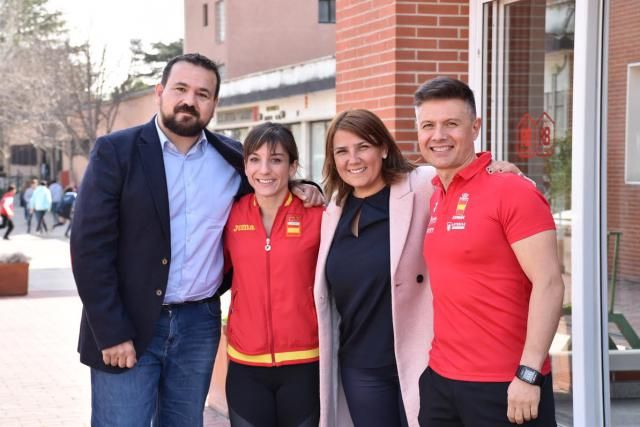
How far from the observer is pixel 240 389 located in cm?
401

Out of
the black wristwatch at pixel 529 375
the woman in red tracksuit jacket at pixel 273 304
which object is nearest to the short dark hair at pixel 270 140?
the woman in red tracksuit jacket at pixel 273 304

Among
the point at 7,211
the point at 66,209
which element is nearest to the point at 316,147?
the point at 7,211

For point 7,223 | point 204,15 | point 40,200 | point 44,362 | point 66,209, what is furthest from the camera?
point 204,15

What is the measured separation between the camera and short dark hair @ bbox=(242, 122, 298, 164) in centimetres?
404

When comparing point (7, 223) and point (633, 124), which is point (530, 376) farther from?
point (7, 223)

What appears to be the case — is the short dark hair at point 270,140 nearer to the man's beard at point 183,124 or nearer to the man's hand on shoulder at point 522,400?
the man's beard at point 183,124

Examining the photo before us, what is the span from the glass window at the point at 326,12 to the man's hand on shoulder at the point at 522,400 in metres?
37.3

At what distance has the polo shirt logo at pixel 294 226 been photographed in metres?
4.01

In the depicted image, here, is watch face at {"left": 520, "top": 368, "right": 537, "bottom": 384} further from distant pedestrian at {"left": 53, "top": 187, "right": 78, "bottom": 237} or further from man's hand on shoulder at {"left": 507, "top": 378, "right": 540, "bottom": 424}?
distant pedestrian at {"left": 53, "top": 187, "right": 78, "bottom": 237}

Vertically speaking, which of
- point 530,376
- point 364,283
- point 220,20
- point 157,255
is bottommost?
point 530,376

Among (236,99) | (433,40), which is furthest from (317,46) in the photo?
(433,40)

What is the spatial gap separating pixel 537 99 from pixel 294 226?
2.57 m

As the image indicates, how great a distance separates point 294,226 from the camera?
4.02 meters

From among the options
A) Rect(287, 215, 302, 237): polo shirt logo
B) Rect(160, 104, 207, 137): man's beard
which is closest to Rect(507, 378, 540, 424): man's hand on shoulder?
Rect(287, 215, 302, 237): polo shirt logo
